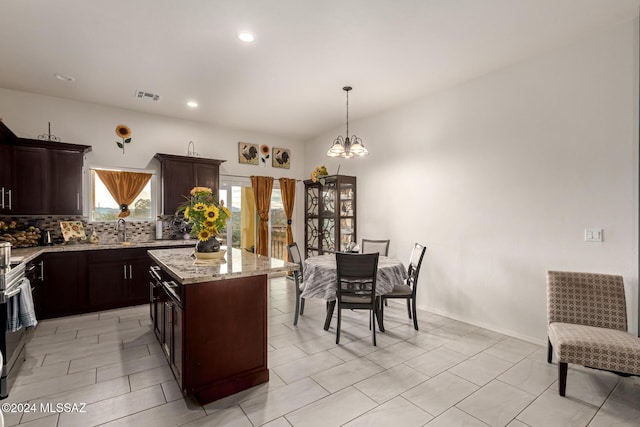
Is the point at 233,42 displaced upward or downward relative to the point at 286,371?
upward

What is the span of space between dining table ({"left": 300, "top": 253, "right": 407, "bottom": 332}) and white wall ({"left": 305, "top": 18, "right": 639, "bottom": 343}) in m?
1.00

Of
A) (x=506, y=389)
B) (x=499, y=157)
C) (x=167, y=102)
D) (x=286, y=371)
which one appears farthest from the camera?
(x=167, y=102)

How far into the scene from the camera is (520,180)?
3445 millimetres

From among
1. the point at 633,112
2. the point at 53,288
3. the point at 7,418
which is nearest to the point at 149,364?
the point at 7,418

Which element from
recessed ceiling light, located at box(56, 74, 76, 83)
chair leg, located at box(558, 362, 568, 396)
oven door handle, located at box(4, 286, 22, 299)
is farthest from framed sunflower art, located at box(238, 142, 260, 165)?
chair leg, located at box(558, 362, 568, 396)

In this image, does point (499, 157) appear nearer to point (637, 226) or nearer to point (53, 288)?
point (637, 226)

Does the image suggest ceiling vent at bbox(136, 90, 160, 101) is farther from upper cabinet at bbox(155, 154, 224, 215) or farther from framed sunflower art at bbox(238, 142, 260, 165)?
framed sunflower art at bbox(238, 142, 260, 165)

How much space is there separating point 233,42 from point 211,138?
9.76 ft

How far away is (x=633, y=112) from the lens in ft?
9.00

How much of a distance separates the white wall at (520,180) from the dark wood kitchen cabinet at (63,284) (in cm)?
436

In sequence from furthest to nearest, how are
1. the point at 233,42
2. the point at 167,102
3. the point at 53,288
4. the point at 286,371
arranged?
the point at 167,102
the point at 53,288
the point at 233,42
the point at 286,371

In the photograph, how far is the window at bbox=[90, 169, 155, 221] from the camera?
15.6ft

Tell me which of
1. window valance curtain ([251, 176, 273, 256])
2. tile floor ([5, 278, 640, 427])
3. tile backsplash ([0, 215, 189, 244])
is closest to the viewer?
tile floor ([5, 278, 640, 427])

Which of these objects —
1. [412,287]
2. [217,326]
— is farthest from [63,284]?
[412,287]
